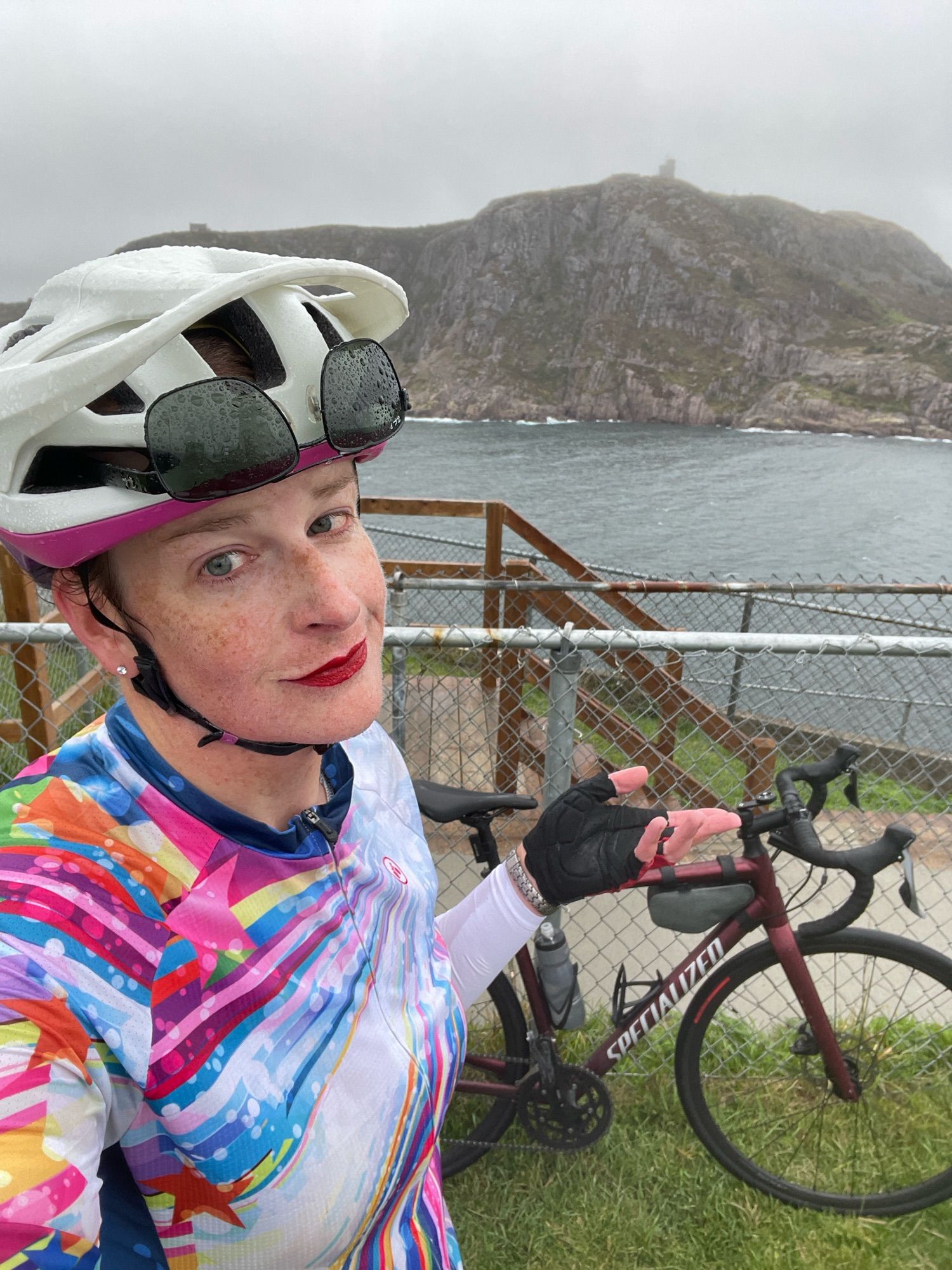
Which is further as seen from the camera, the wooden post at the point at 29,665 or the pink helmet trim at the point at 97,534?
the wooden post at the point at 29,665

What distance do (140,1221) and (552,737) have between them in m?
1.79

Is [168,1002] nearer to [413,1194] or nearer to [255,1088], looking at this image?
[255,1088]

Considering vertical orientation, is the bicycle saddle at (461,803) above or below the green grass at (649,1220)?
above

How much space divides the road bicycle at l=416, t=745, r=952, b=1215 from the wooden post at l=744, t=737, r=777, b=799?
1.19 m

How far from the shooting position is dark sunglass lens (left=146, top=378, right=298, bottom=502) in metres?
0.88

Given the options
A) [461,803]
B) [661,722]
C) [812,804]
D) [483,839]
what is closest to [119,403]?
[461,803]

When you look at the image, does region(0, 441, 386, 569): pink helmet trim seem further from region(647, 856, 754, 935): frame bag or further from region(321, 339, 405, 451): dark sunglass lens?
region(647, 856, 754, 935): frame bag

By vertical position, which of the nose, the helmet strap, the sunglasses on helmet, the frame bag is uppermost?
the sunglasses on helmet

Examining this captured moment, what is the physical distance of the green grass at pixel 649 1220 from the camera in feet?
7.77

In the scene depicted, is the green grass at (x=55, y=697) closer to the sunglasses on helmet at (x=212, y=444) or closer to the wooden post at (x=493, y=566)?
the wooden post at (x=493, y=566)

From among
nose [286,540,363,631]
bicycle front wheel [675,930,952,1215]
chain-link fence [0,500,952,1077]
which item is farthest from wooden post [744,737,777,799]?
nose [286,540,363,631]

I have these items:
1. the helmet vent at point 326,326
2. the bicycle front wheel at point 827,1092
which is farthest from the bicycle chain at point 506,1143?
the helmet vent at point 326,326

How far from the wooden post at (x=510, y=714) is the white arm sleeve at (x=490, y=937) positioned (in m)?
3.24

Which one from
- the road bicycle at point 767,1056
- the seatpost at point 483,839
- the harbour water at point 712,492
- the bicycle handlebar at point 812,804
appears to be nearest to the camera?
the bicycle handlebar at point 812,804
